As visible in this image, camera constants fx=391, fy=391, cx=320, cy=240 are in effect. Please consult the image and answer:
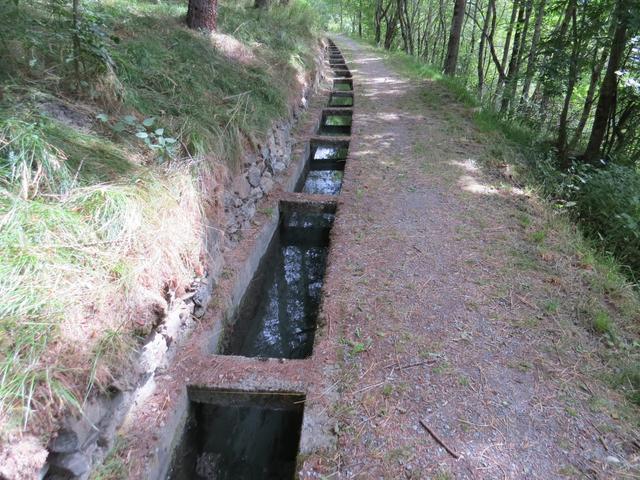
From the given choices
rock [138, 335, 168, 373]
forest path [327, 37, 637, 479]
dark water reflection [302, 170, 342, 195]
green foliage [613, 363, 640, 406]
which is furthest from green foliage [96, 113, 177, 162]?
green foliage [613, 363, 640, 406]

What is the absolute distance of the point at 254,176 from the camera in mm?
4551

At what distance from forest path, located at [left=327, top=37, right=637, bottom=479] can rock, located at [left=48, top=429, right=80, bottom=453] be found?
127 cm

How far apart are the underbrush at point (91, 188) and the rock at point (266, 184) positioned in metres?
0.50

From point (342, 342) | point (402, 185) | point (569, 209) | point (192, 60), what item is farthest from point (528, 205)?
point (192, 60)

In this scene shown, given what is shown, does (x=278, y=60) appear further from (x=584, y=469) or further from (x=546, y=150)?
(x=584, y=469)

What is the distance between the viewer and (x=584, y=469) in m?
2.04

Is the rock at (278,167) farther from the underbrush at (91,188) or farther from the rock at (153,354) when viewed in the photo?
the rock at (153,354)

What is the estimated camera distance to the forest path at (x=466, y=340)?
2113mm

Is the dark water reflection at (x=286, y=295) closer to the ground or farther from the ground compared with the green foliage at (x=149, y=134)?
closer to the ground

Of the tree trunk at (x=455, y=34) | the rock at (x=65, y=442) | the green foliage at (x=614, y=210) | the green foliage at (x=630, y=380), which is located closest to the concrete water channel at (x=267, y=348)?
the rock at (x=65, y=442)

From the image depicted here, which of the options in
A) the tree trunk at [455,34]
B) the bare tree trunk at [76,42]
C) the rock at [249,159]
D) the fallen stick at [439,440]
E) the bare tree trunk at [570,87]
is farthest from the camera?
the tree trunk at [455,34]

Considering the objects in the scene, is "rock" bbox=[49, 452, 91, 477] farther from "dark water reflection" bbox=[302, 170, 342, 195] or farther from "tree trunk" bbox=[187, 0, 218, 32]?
"tree trunk" bbox=[187, 0, 218, 32]

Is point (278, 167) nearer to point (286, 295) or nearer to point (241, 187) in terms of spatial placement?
point (241, 187)

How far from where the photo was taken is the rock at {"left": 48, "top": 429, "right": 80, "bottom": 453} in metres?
1.68
